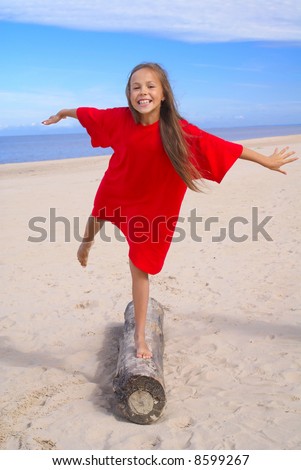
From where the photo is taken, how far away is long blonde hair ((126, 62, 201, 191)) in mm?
3580

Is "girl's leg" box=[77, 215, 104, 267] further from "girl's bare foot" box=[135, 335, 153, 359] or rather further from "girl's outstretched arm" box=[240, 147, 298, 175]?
"girl's outstretched arm" box=[240, 147, 298, 175]

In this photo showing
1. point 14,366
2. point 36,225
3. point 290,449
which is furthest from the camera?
point 36,225

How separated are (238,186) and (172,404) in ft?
31.8

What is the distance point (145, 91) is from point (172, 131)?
0.33 m

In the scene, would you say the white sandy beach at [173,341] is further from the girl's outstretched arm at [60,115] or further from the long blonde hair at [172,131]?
the girl's outstretched arm at [60,115]

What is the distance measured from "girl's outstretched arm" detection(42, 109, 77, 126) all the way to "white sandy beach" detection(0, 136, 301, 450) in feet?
6.62

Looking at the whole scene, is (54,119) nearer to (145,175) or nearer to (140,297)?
(145,175)

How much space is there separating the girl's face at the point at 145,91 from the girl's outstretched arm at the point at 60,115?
2.41 ft

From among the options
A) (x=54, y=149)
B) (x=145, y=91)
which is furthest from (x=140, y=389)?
(x=54, y=149)

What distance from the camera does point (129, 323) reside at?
179 inches

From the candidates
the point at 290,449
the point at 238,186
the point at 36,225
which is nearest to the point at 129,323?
the point at 290,449

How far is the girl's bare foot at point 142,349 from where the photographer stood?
152 inches

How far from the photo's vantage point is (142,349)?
391cm

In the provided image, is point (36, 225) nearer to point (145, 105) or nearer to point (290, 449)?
point (145, 105)
